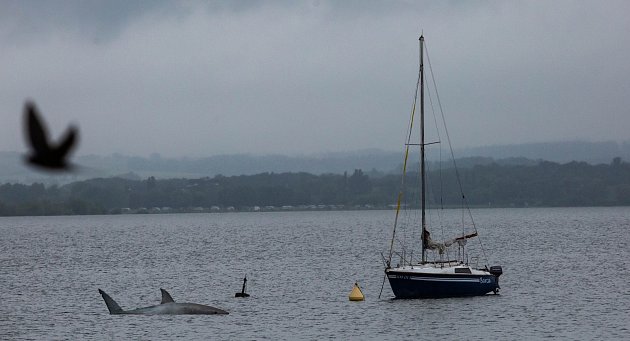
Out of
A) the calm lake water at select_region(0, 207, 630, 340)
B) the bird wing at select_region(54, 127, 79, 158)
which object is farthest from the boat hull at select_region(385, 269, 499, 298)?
the bird wing at select_region(54, 127, 79, 158)

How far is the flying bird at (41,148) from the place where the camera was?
3.98m

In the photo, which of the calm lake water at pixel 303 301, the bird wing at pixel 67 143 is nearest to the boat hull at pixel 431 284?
the calm lake water at pixel 303 301

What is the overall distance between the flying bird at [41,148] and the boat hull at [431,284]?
57.3 metres

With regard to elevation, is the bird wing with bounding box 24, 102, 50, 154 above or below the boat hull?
above

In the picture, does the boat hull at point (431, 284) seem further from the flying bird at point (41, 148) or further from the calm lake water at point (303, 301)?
the flying bird at point (41, 148)

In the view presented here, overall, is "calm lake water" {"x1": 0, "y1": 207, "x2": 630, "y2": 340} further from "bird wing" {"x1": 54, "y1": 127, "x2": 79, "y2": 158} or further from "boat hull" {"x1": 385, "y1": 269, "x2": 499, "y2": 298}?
"bird wing" {"x1": 54, "y1": 127, "x2": 79, "y2": 158}

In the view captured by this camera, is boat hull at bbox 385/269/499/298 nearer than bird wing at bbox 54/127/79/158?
No

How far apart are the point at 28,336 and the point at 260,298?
891 inches

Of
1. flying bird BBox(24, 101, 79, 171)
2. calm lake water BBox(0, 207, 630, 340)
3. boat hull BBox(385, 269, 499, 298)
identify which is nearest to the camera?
flying bird BBox(24, 101, 79, 171)

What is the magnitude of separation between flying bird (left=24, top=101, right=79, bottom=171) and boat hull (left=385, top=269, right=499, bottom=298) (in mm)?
57316

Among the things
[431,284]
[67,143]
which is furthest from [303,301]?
[67,143]

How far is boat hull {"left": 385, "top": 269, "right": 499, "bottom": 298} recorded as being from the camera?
2385 inches

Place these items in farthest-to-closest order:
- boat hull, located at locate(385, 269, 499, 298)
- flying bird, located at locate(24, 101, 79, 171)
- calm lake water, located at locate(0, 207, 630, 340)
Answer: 1. boat hull, located at locate(385, 269, 499, 298)
2. calm lake water, located at locate(0, 207, 630, 340)
3. flying bird, located at locate(24, 101, 79, 171)

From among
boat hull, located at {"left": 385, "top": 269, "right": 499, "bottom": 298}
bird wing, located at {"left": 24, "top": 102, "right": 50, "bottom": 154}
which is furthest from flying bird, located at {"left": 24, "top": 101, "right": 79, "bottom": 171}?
boat hull, located at {"left": 385, "top": 269, "right": 499, "bottom": 298}
